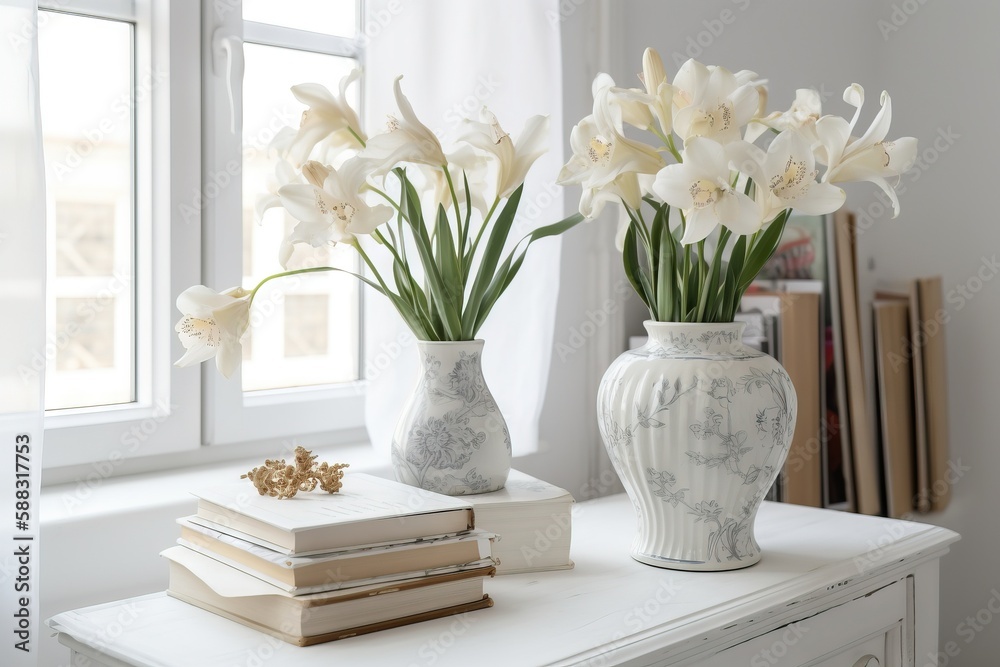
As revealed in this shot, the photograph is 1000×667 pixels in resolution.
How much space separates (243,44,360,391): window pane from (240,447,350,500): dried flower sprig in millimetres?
502

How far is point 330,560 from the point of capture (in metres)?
0.82

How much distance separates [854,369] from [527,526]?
41.4 inches

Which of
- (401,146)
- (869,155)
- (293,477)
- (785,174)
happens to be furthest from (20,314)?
(869,155)

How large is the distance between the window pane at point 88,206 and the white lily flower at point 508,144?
20.0 inches

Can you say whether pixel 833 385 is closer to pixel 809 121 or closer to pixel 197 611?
pixel 809 121

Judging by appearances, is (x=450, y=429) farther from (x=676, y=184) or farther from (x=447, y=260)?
(x=676, y=184)

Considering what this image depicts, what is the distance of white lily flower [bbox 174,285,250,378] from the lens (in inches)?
37.3

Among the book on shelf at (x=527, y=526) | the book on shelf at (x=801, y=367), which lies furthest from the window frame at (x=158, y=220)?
the book on shelf at (x=801, y=367)

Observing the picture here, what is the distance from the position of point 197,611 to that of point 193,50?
0.74 meters

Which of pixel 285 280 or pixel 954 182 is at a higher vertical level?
pixel 954 182

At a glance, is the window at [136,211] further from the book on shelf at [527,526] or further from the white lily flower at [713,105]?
the white lily flower at [713,105]

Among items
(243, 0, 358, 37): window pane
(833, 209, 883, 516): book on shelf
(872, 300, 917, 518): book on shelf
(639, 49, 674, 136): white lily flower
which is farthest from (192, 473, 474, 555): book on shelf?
(872, 300, 917, 518): book on shelf

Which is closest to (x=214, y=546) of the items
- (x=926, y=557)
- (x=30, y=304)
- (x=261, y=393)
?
(x=30, y=304)

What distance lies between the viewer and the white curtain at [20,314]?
0.89 metres
